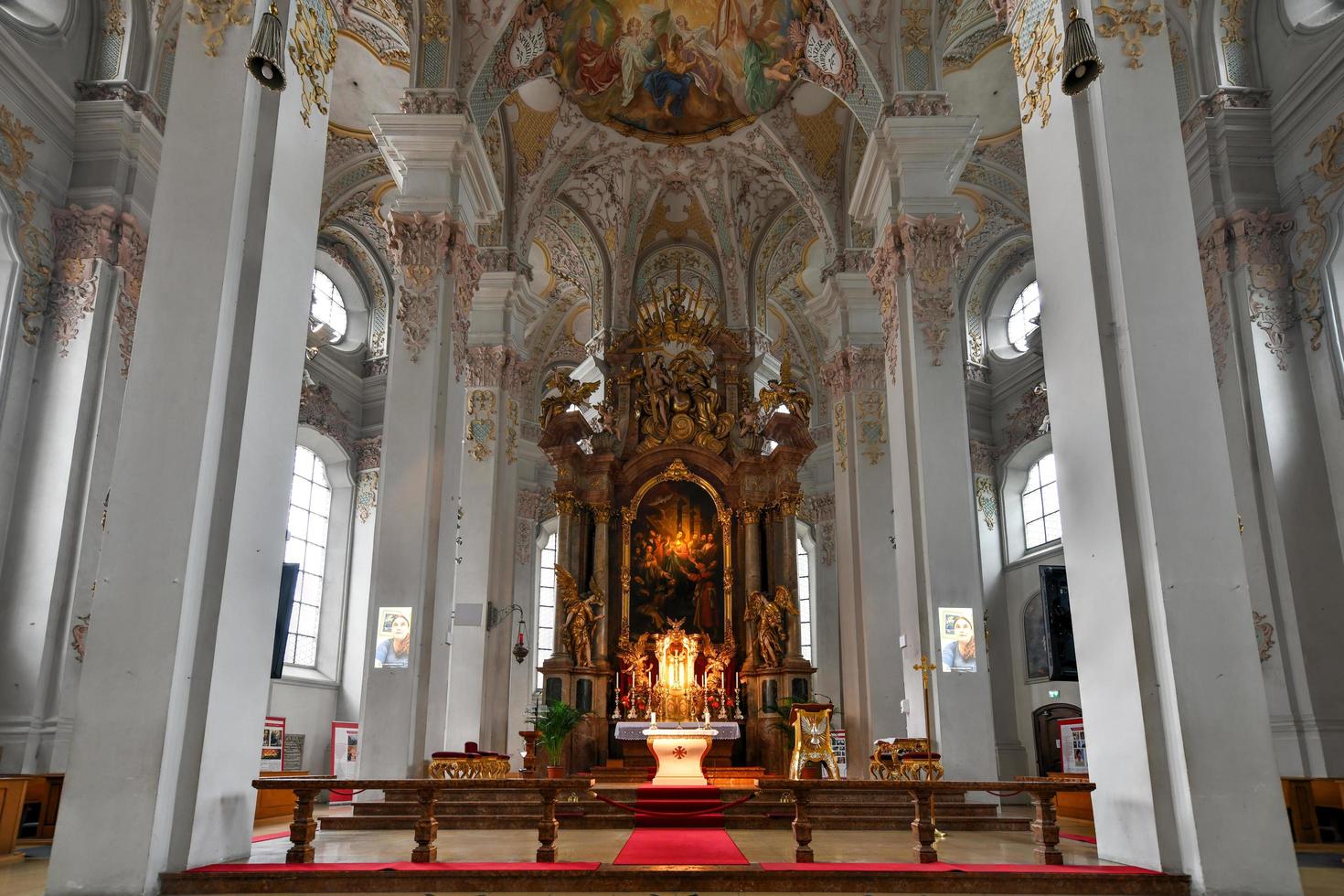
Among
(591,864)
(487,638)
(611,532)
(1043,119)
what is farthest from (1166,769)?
(611,532)

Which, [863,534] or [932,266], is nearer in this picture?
[932,266]

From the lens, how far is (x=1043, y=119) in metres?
8.26

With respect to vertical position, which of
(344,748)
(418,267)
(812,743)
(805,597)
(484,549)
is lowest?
(344,748)

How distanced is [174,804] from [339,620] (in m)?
14.9

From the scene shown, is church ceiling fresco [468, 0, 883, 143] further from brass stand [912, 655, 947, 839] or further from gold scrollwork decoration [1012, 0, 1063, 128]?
brass stand [912, 655, 947, 839]

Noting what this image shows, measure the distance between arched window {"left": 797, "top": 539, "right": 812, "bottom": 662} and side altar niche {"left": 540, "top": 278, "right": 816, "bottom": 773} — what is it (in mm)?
5962

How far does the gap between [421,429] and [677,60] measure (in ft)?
30.4

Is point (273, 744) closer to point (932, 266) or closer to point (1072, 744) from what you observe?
point (932, 266)

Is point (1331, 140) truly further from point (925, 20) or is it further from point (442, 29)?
point (442, 29)

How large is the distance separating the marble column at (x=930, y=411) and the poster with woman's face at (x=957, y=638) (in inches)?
2.3

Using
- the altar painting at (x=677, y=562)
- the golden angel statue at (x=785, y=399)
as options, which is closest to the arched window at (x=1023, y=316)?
the golden angel statue at (x=785, y=399)

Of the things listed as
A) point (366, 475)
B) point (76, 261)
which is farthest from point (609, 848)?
point (366, 475)

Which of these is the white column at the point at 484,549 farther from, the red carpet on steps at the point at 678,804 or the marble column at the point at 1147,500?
the marble column at the point at 1147,500

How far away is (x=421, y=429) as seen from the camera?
41.0 feet
